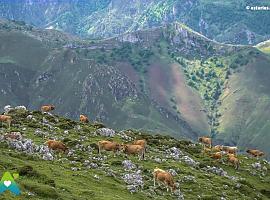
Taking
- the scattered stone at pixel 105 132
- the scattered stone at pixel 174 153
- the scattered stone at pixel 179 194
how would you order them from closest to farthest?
the scattered stone at pixel 179 194
the scattered stone at pixel 174 153
the scattered stone at pixel 105 132

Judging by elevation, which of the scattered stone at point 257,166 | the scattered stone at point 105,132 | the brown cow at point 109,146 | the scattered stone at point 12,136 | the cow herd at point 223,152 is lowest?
the scattered stone at point 257,166

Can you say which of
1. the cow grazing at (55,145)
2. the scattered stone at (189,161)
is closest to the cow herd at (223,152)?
the scattered stone at (189,161)

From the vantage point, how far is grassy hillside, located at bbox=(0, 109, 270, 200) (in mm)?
42281

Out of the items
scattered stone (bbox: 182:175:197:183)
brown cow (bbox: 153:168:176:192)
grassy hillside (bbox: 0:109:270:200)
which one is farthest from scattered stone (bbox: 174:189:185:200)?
scattered stone (bbox: 182:175:197:183)

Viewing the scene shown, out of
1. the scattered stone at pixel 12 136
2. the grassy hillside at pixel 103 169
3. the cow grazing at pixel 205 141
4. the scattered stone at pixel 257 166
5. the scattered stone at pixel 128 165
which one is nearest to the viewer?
the grassy hillside at pixel 103 169

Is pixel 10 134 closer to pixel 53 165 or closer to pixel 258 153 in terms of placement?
pixel 53 165

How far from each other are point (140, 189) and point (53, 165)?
383 inches

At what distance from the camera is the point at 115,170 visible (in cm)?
5516

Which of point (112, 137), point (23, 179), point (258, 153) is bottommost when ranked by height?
point (258, 153)

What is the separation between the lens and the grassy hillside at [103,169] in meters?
42.3

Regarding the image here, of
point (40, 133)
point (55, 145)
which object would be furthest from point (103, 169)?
point (40, 133)

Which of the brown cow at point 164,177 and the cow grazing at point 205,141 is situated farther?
the cow grazing at point 205,141

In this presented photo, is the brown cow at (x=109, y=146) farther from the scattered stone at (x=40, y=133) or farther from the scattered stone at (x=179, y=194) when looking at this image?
the scattered stone at (x=179, y=194)

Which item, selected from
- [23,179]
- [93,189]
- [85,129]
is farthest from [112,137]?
[23,179]
